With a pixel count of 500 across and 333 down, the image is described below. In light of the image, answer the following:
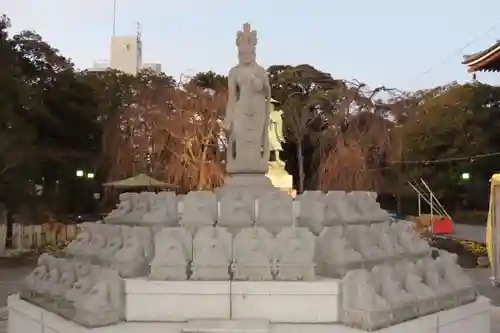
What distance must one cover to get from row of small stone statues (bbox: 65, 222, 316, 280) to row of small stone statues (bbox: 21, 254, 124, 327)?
0.86ft

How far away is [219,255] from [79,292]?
54.1 inches

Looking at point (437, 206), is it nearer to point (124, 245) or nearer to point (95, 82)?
point (95, 82)

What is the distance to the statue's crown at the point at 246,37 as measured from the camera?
8.02m

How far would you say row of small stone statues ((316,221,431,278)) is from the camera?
5.69 m

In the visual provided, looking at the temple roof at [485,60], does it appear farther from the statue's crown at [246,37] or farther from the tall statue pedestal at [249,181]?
the tall statue pedestal at [249,181]

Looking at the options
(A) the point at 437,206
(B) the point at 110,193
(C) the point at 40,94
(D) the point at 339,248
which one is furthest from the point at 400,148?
(D) the point at 339,248

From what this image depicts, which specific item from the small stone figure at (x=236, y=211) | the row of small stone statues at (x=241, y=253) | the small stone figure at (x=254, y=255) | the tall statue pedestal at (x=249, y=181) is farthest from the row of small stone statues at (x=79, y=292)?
the tall statue pedestal at (x=249, y=181)

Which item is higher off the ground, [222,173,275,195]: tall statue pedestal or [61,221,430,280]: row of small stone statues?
[222,173,275,195]: tall statue pedestal

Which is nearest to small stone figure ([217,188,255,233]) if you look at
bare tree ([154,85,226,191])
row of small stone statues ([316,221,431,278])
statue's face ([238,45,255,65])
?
row of small stone statues ([316,221,431,278])

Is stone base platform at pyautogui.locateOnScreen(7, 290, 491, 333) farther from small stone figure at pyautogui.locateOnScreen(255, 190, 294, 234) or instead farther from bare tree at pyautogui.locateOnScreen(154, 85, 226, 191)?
bare tree at pyautogui.locateOnScreen(154, 85, 226, 191)

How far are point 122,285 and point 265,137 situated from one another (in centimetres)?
354

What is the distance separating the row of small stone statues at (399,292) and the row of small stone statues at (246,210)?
32.2 inches

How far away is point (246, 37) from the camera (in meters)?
8.09

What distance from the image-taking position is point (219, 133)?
25.3m
